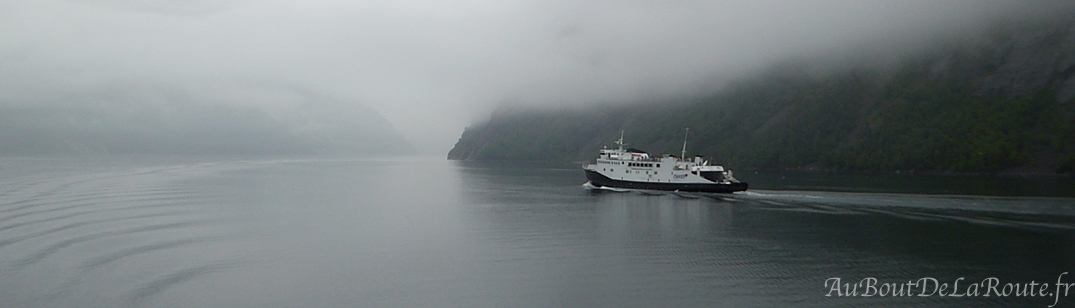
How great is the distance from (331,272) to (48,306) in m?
10.4

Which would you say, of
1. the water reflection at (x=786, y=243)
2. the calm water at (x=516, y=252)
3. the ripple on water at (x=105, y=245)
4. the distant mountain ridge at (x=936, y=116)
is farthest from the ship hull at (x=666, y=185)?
the distant mountain ridge at (x=936, y=116)

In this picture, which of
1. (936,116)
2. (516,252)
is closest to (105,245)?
(516,252)

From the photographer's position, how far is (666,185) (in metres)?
71.8

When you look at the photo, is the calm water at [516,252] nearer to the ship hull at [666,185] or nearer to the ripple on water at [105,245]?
the ripple on water at [105,245]

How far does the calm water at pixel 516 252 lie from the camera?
23672 mm

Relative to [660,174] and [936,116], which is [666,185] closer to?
[660,174]

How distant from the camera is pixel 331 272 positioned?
27.8 metres

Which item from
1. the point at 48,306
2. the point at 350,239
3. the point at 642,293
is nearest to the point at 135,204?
the point at 350,239

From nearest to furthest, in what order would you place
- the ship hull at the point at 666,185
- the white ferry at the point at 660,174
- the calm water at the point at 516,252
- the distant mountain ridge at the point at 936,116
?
the calm water at the point at 516,252, the ship hull at the point at 666,185, the white ferry at the point at 660,174, the distant mountain ridge at the point at 936,116

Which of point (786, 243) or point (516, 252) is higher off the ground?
point (786, 243)

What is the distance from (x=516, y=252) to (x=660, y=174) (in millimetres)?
43326

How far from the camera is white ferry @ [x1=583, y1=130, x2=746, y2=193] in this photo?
6962 cm

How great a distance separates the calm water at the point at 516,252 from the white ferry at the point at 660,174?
43.2 feet

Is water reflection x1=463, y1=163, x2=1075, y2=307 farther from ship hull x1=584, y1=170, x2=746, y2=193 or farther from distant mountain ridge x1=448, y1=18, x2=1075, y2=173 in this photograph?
distant mountain ridge x1=448, y1=18, x2=1075, y2=173
